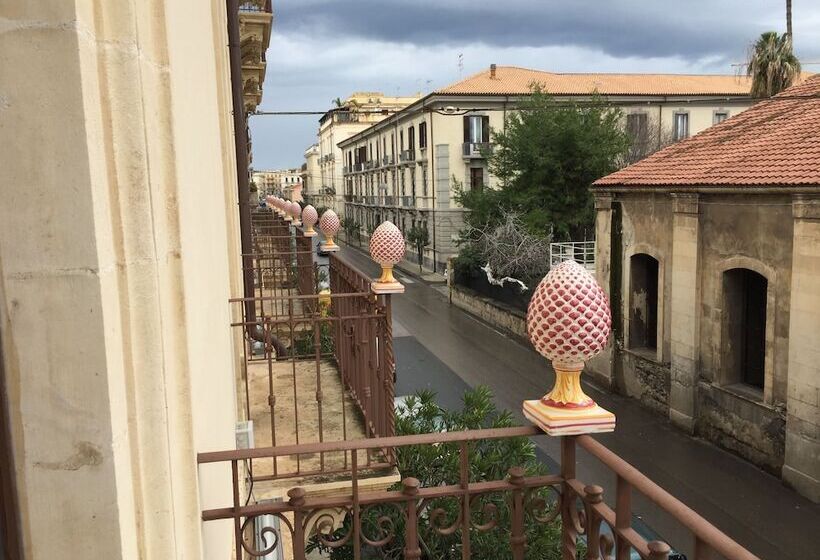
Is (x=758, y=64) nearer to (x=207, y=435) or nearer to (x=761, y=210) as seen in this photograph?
(x=761, y=210)

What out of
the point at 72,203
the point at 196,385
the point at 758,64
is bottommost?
the point at 196,385

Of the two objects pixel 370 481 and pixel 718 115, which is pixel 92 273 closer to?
pixel 370 481

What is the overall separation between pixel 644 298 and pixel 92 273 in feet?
51.5

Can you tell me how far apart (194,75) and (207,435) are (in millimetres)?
1492

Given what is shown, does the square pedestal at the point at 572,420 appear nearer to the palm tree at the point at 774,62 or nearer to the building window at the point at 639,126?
the palm tree at the point at 774,62

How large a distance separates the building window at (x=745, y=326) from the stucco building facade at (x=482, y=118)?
752 inches

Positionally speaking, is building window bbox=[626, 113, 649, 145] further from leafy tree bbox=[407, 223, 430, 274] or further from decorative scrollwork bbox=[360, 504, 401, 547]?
decorative scrollwork bbox=[360, 504, 401, 547]

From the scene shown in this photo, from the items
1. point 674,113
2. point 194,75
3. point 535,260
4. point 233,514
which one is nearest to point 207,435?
point 233,514

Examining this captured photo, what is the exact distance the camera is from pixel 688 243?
44.9 feet

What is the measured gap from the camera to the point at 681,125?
38062 millimetres

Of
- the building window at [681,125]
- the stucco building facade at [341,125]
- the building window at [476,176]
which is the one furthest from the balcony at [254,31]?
the stucco building facade at [341,125]

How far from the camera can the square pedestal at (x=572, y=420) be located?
2449 mm

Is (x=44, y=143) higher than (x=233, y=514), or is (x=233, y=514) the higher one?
(x=44, y=143)

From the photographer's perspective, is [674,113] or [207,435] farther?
[674,113]
